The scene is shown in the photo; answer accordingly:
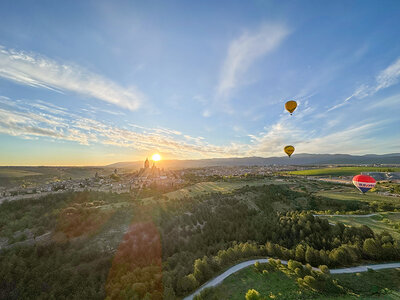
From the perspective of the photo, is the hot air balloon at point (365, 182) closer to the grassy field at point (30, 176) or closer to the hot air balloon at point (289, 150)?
the hot air balloon at point (289, 150)

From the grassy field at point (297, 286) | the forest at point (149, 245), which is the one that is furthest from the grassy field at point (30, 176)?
the grassy field at point (297, 286)

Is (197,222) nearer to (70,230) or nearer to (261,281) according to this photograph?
(261,281)

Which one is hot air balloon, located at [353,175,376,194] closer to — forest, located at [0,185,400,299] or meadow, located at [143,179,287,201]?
forest, located at [0,185,400,299]

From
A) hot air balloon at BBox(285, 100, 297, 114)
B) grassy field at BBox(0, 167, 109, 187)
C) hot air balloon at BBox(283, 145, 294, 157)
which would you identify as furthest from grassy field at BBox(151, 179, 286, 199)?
grassy field at BBox(0, 167, 109, 187)

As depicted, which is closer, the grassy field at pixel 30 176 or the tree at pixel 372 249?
the tree at pixel 372 249

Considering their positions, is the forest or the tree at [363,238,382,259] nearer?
the forest

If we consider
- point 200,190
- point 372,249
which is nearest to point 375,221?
point 372,249

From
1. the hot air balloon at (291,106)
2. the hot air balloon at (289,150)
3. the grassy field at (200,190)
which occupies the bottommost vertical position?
the grassy field at (200,190)

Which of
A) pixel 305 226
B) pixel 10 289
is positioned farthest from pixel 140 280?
pixel 305 226
